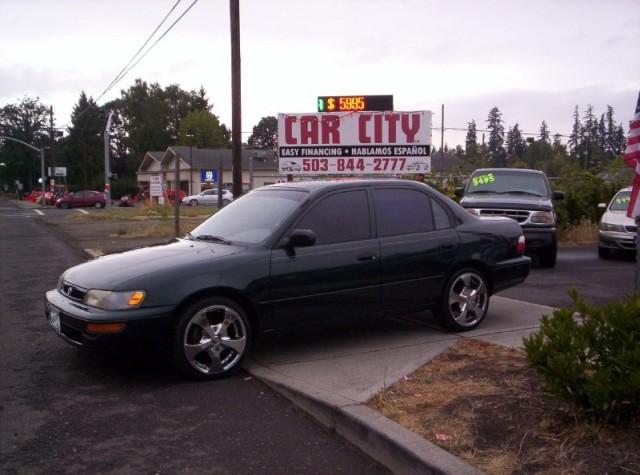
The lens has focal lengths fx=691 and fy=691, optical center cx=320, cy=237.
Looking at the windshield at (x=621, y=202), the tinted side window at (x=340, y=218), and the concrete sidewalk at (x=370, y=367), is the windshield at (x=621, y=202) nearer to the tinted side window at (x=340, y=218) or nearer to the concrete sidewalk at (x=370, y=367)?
the concrete sidewalk at (x=370, y=367)

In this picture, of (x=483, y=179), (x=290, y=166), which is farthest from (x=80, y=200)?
(x=483, y=179)

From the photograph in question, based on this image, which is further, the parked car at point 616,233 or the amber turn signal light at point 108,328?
the parked car at point 616,233

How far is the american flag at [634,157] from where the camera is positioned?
17.4 ft

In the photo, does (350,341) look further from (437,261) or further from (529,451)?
(529,451)

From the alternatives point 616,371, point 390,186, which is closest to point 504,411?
point 616,371

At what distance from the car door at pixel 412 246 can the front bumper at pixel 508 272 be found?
0.66 metres

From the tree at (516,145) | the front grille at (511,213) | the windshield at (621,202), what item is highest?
the tree at (516,145)

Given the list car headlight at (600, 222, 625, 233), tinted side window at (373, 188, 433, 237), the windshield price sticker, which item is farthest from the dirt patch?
car headlight at (600, 222, 625, 233)

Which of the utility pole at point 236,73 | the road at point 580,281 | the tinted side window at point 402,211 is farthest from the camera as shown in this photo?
the utility pole at point 236,73

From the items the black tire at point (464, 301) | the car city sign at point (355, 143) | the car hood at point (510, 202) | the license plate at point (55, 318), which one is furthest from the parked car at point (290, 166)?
the license plate at point (55, 318)

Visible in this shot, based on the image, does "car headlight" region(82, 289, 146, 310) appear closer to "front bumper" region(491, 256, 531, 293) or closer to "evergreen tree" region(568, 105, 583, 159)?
"front bumper" region(491, 256, 531, 293)

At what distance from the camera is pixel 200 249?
608 cm

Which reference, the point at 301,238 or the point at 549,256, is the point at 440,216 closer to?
the point at 301,238

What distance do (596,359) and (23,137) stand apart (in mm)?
116376
